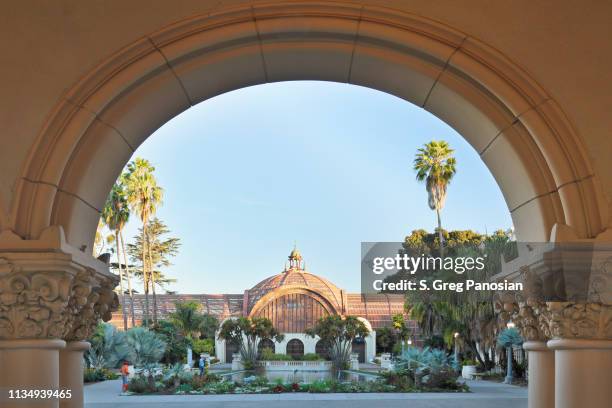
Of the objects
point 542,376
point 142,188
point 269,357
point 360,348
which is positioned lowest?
point 360,348

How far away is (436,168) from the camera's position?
4319 centimetres

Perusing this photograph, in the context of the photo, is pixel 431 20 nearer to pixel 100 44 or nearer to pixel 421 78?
pixel 421 78

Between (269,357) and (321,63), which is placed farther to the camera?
(269,357)

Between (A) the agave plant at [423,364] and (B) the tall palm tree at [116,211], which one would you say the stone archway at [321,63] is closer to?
(A) the agave plant at [423,364]

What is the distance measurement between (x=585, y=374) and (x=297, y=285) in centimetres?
5681

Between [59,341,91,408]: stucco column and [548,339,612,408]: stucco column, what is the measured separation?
3817 mm

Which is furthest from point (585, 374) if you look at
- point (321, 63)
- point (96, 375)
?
point (96, 375)

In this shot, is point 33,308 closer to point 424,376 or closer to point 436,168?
point 424,376

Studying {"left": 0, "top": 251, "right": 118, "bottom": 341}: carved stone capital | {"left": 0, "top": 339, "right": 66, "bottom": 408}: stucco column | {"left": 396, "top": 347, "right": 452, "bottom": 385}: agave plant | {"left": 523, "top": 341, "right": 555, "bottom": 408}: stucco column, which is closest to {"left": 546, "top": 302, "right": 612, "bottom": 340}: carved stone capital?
{"left": 523, "top": 341, "right": 555, "bottom": 408}: stucco column

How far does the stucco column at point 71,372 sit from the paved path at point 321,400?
1206 centimetres

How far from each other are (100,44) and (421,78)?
2.49m

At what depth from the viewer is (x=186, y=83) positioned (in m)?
5.93

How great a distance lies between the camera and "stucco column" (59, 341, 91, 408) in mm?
5977

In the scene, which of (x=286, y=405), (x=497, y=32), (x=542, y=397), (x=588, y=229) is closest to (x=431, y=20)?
(x=497, y=32)
